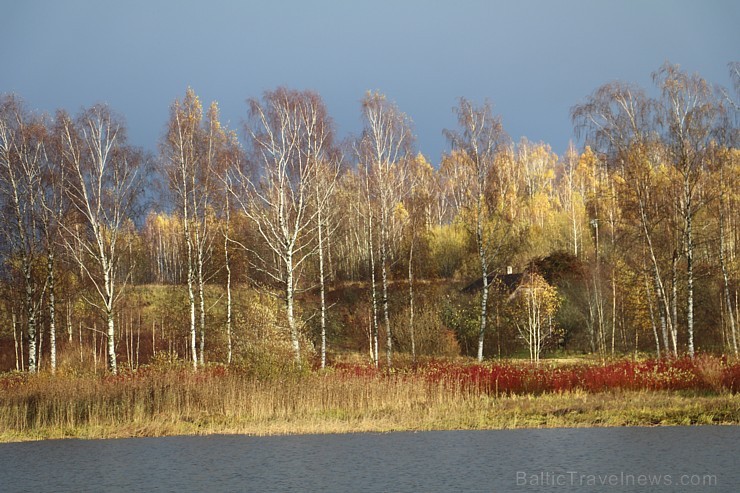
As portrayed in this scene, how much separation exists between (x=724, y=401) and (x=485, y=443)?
7416mm

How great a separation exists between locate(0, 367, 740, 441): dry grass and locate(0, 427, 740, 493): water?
1.16m

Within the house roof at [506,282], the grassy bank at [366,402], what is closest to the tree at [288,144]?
the grassy bank at [366,402]

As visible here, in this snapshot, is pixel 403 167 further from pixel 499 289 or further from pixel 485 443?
pixel 485 443

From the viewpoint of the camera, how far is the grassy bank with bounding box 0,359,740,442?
55.3ft

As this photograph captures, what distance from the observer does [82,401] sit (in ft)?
62.7

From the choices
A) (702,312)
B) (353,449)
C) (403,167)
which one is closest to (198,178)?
(403,167)

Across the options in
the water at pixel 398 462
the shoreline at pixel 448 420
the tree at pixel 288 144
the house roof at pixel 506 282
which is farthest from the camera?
the house roof at pixel 506 282

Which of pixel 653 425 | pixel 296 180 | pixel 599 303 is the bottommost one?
pixel 653 425

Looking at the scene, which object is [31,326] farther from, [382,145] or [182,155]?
[382,145]

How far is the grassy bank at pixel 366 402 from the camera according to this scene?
55.3 ft

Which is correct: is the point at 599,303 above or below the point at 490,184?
below

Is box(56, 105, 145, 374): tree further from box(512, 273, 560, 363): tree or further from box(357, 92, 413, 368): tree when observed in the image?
box(512, 273, 560, 363): tree

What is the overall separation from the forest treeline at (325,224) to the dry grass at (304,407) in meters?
2.08

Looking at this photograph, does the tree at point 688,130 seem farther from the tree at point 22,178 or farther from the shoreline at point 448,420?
the tree at point 22,178
